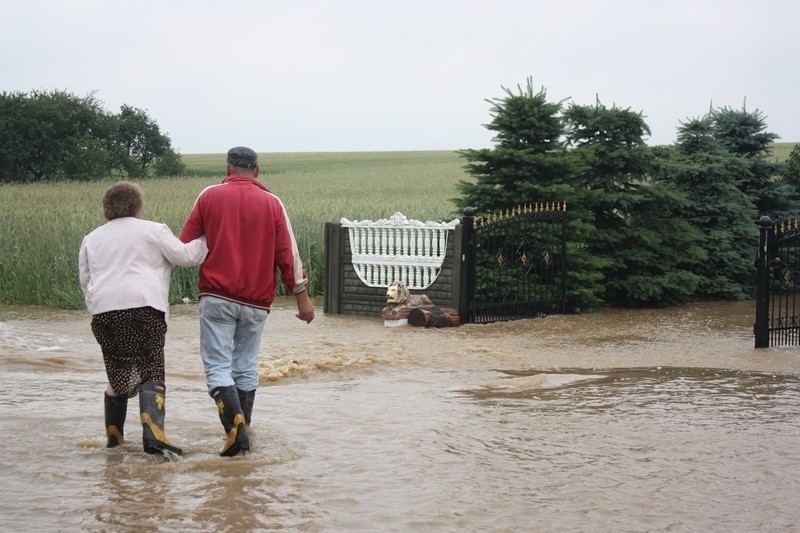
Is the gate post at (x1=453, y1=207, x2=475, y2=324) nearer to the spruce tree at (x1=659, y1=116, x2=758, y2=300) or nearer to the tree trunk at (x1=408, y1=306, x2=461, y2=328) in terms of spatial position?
the tree trunk at (x1=408, y1=306, x2=461, y2=328)

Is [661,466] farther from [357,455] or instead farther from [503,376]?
[503,376]

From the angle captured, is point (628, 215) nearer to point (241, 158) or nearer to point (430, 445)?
point (430, 445)

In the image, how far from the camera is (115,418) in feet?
24.9

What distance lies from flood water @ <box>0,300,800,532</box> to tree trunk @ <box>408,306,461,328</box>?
2421 mm

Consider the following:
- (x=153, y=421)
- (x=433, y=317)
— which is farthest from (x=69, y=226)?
(x=153, y=421)

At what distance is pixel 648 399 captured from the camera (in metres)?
10.2

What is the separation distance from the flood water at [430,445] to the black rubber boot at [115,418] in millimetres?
108

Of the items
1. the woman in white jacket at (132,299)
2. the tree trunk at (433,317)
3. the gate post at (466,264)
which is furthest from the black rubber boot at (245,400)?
the gate post at (466,264)

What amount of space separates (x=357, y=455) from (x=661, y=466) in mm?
2129

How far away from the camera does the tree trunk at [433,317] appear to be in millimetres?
16438

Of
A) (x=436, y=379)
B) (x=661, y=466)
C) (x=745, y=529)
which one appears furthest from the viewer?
(x=436, y=379)

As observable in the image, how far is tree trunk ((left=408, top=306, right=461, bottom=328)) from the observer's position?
53.9 feet

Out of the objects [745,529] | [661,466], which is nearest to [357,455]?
[661,466]

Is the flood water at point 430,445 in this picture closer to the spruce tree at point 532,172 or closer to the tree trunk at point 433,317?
the tree trunk at point 433,317
